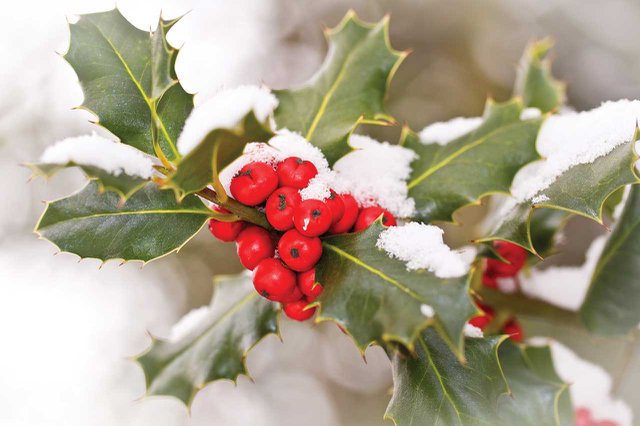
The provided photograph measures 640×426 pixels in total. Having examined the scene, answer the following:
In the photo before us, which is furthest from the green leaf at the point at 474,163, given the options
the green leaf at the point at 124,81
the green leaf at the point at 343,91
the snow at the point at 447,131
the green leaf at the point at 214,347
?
the green leaf at the point at 124,81

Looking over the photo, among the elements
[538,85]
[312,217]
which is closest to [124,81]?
[312,217]

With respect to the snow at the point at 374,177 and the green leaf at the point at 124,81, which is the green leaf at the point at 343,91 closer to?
the snow at the point at 374,177

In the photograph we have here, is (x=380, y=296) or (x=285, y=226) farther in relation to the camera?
(x=285, y=226)

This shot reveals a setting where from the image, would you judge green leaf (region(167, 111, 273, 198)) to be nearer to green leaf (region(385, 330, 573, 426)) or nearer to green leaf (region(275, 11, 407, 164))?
green leaf (region(275, 11, 407, 164))

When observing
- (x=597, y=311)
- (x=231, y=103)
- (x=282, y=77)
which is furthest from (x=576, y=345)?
(x=282, y=77)

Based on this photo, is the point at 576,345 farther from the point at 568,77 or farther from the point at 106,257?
the point at 568,77

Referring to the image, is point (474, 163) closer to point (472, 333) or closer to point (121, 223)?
point (472, 333)
